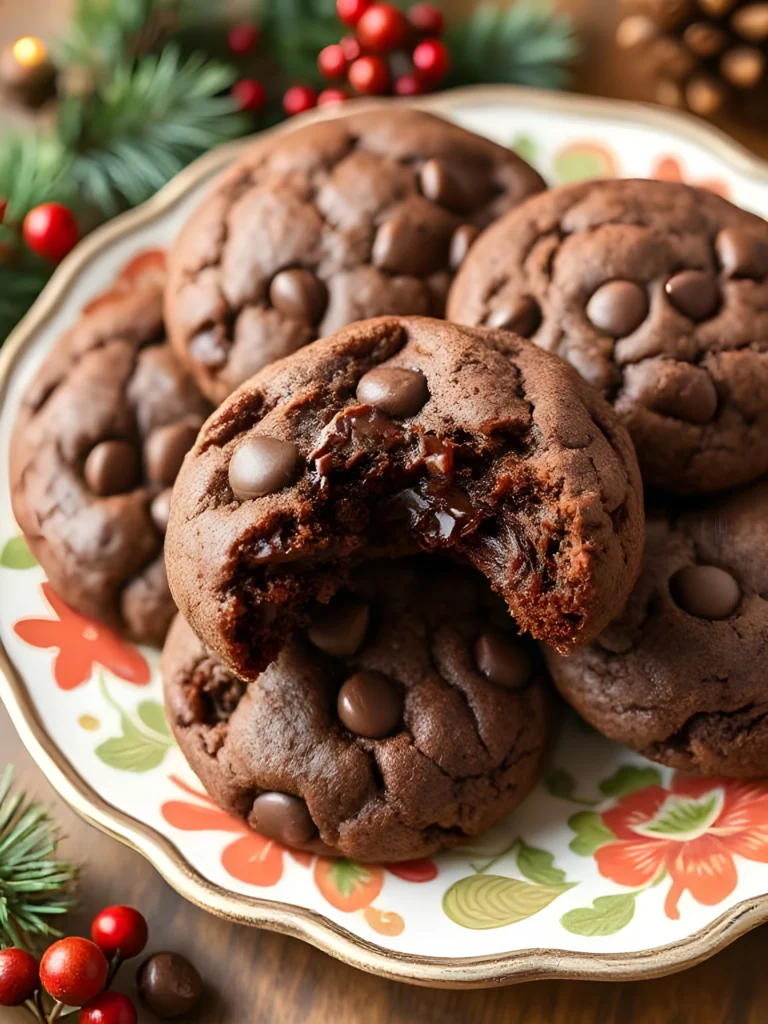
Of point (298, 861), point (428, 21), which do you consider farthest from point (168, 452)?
point (428, 21)

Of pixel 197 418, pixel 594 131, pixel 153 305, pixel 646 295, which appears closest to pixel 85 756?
pixel 197 418

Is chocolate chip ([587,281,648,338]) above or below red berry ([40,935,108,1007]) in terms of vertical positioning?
above

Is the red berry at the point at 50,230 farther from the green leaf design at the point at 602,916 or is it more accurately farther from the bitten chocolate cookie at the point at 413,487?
the green leaf design at the point at 602,916

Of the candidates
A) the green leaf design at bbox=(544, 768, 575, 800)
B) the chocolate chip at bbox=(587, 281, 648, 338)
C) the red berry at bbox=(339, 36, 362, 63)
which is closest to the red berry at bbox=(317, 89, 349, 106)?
the red berry at bbox=(339, 36, 362, 63)

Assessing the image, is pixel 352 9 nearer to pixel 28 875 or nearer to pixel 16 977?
pixel 28 875

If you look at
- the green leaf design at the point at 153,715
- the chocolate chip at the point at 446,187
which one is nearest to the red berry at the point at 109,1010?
the green leaf design at the point at 153,715

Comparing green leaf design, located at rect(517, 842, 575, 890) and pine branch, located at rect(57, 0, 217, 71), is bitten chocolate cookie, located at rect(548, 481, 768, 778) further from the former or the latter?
pine branch, located at rect(57, 0, 217, 71)
